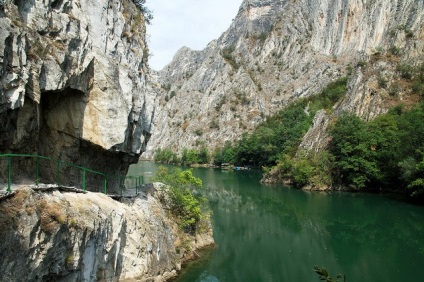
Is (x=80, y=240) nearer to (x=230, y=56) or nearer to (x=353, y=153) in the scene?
(x=353, y=153)

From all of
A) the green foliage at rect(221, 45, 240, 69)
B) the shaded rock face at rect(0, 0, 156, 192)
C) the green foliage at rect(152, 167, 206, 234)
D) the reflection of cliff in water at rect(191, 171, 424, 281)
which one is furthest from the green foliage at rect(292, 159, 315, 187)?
the green foliage at rect(221, 45, 240, 69)

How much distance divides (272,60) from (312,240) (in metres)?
129

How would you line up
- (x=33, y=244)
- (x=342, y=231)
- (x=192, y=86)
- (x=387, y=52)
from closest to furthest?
(x=33, y=244)
(x=342, y=231)
(x=387, y=52)
(x=192, y=86)

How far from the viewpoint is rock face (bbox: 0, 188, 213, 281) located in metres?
9.82

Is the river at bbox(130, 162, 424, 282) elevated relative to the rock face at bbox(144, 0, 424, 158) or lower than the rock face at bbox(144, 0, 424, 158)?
lower

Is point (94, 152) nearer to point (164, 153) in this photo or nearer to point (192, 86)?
point (164, 153)

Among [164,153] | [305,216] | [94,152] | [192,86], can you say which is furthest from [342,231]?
[192,86]

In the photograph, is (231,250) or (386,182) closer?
(231,250)

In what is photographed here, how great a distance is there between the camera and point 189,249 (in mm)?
24875

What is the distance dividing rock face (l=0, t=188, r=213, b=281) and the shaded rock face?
3.41 m

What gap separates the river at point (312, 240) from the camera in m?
23.6

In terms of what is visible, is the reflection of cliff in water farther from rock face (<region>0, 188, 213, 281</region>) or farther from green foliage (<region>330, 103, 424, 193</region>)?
rock face (<region>0, 188, 213, 281</region>)

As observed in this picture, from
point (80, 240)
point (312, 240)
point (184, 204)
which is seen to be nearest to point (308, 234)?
point (312, 240)

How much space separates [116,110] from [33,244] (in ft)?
30.7
